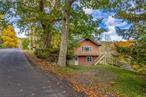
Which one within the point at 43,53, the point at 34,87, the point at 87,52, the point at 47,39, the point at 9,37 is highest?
the point at 9,37

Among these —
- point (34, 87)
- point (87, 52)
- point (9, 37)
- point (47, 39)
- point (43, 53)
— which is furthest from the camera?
point (9, 37)

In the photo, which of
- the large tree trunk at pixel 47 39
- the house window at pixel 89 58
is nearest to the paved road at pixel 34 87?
the large tree trunk at pixel 47 39

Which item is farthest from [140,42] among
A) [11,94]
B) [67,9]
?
[67,9]

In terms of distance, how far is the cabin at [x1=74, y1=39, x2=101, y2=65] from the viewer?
209ft

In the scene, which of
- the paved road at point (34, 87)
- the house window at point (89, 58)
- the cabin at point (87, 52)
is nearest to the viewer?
the paved road at point (34, 87)

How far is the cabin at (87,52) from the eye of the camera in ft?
209

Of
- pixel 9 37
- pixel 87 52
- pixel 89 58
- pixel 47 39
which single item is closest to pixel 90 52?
pixel 87 52

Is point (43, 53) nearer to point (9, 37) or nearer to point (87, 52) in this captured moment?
point (87, 52)

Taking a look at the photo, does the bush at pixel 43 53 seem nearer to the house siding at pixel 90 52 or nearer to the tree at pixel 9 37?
the house siding at pixel 90 52

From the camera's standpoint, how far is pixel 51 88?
12438 millimetres

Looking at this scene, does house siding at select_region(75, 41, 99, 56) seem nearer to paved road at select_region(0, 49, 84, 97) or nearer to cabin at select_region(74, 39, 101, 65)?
cabin at select_region(74, 39, 101, 65)

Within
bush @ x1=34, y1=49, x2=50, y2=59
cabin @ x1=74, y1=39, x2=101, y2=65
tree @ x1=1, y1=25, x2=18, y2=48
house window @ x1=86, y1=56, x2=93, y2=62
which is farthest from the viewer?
tree @ x1=1, y1=25, x2=18, y2=48

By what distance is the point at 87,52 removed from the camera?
64562 millimetres

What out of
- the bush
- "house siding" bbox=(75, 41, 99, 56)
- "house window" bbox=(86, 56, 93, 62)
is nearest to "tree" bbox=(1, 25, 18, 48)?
"house siding" bbox=(75, 41, 99, 56)
